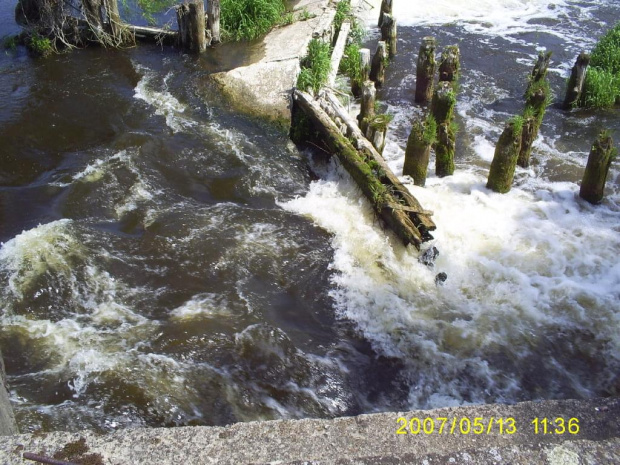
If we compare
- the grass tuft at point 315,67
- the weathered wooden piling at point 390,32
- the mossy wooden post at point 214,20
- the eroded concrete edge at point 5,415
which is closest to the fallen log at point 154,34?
the mossy wooden post at point 214,20

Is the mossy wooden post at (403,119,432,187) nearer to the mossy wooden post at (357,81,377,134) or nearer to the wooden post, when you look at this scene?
the mossy wooden post at (357,81,377,134)

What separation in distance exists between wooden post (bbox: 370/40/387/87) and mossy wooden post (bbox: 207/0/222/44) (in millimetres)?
4046

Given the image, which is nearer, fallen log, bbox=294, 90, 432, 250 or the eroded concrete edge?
the eroded concrete edge

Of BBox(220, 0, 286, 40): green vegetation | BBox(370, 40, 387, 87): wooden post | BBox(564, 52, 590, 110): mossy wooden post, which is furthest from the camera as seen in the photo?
BBox(220, 0, 286, 40): green vegetation

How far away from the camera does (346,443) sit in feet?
10.1

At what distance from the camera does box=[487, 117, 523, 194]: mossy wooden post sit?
752cm

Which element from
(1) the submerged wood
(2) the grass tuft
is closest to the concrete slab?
(2) the grass tuft

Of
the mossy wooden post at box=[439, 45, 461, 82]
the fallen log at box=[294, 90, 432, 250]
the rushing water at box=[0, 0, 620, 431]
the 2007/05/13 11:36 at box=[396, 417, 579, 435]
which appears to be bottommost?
the rushing water at box=[0, 0, 620, 431]

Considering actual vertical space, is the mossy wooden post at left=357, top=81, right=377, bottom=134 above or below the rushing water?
above

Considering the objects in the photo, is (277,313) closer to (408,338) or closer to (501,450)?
(408,338)

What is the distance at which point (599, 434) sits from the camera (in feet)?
10.2

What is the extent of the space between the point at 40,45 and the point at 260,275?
914 cm

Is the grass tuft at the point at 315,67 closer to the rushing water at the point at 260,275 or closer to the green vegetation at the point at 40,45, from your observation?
the rushing water at the point at 260,275

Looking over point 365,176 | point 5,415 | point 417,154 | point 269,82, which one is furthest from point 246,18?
point 5,415
